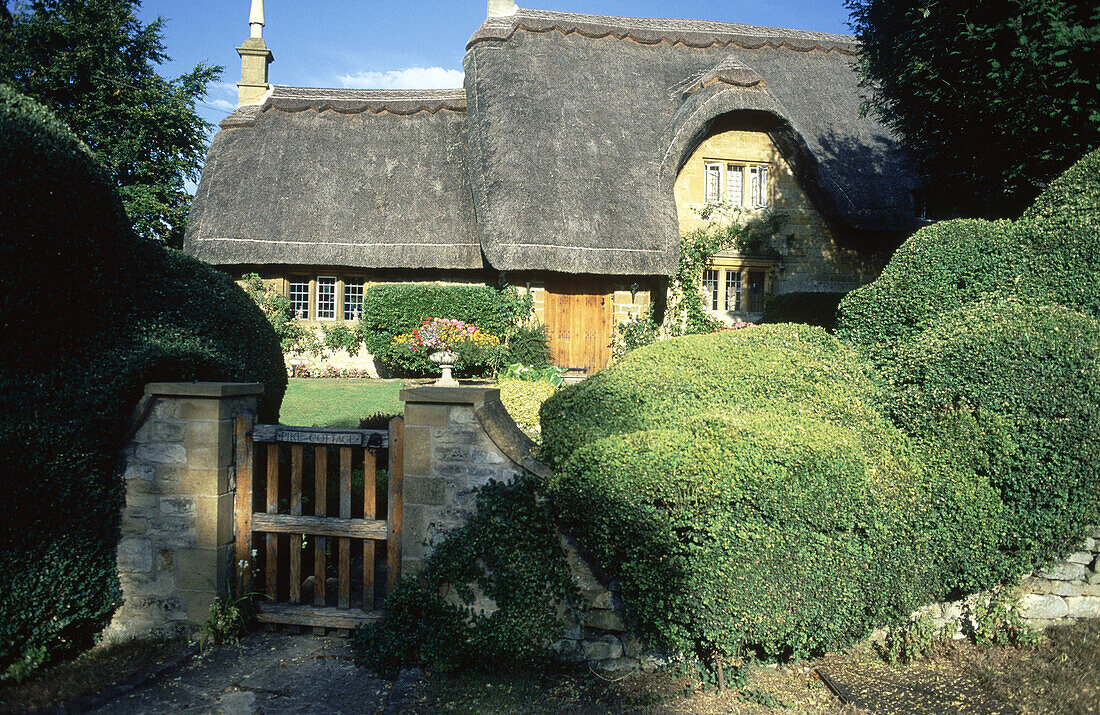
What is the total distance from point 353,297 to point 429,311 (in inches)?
100

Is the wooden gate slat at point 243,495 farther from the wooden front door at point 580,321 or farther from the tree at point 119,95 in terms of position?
the tree at point 119,95

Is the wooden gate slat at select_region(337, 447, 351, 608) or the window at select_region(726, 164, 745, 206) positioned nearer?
the wooden gate slat at select_region(337, 447, 351, 608)

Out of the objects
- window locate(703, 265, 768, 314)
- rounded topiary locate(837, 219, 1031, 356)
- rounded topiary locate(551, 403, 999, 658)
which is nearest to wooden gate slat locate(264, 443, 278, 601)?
rounded topiary locate(551, 403, 999, 658)

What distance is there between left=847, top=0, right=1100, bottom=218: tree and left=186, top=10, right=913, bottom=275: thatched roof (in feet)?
17.9

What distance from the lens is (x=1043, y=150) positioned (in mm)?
6309

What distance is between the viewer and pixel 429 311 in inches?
563

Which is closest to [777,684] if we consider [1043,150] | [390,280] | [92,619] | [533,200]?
[92,619]

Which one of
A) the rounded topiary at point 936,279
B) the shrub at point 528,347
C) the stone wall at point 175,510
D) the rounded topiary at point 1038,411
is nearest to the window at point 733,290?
the shrub at point 528,347

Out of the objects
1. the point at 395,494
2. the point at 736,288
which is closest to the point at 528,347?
the point at 736,288

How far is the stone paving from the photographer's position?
3455 millimetres

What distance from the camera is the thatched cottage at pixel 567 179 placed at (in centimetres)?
1387

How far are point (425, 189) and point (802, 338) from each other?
12.2 m

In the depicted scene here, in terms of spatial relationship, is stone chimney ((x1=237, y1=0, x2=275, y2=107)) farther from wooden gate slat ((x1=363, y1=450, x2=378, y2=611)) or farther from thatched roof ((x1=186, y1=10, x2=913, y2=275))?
wooden gate slat ((x1=363, y1=450, x2=378, y2=611))

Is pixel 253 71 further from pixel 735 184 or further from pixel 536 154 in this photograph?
pixel 735 184
